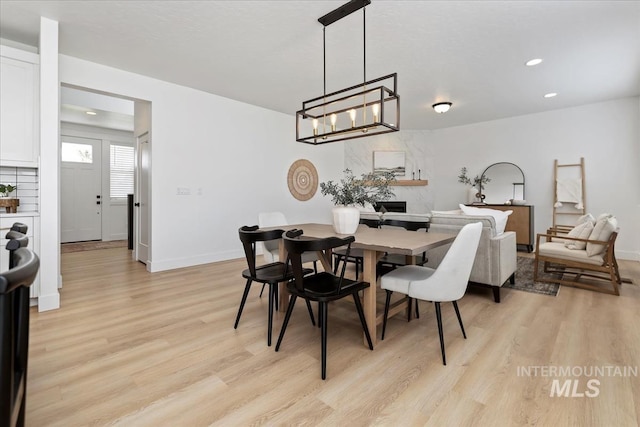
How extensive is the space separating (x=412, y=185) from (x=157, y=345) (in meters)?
6.21

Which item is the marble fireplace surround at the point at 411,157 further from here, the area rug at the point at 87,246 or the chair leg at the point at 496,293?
the area rug at the point at 87,246

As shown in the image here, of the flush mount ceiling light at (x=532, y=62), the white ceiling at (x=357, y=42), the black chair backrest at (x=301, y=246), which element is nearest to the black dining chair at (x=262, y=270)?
the black chair backrest at (x=301, y=246)

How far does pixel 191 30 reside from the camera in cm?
300

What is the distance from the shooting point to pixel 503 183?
624 centimetres

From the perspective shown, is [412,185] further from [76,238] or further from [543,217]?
[76,238]

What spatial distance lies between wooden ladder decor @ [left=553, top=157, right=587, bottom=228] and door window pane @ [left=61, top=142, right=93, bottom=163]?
383 inches

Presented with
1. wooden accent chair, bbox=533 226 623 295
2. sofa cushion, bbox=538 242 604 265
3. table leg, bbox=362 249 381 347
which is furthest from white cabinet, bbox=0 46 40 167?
sofa cushion, bbox=538 242 604 265

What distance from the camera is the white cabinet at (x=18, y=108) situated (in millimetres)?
2852

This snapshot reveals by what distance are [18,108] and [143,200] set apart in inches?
81.4

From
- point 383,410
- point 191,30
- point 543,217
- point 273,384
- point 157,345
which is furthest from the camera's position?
point 543,217

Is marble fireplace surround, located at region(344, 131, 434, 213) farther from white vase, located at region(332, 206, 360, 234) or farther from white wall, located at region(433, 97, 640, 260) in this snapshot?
white vase, located at region(332, 206, 360, 234)

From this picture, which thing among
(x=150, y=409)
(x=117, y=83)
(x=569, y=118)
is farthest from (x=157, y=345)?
(x=569, y=118)

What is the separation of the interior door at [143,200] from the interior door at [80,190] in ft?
9.86

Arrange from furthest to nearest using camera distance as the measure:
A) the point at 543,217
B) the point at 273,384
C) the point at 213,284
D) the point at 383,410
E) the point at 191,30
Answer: the point at 543,217
the point at 213,284
the point at 191,30
the point at 273,384
the point at 383,410
